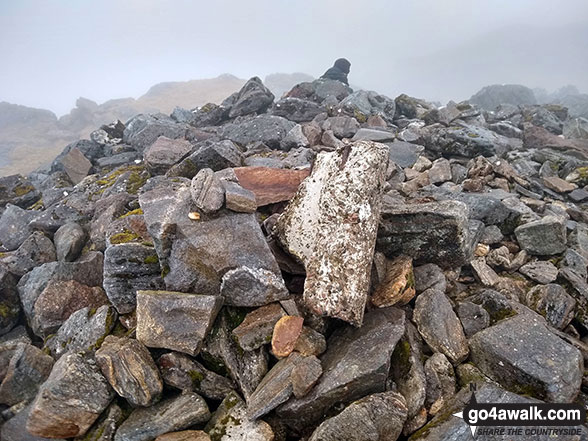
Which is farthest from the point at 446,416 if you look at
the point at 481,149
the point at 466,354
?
the point at 481,149

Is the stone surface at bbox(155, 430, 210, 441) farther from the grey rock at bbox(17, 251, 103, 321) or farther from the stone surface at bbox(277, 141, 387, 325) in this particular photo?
the grey rock at bbox(17, 251, 103, 321)

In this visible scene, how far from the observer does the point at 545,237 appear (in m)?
8.34

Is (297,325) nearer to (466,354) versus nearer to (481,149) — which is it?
(466,354)

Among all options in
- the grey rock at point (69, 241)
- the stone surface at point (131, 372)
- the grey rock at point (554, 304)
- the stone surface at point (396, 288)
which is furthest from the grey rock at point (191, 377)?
the grey rock at point (554, 304)

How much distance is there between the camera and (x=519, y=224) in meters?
9.00

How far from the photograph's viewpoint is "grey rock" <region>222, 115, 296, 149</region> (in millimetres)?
16177

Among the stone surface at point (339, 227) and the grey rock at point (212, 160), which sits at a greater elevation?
the grey rock at point (212, 160)

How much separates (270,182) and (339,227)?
3207mm

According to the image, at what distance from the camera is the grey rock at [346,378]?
4.85 metres

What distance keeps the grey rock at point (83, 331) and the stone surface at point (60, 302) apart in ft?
1.85

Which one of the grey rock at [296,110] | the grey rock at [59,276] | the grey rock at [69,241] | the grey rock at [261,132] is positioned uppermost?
the grey rock at [296,110]

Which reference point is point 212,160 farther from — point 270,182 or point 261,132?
point 261,132

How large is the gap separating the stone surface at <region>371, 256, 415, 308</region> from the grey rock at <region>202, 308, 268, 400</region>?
2273 mm

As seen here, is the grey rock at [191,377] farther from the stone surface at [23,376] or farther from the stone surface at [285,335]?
the stone surface at [23,376]
